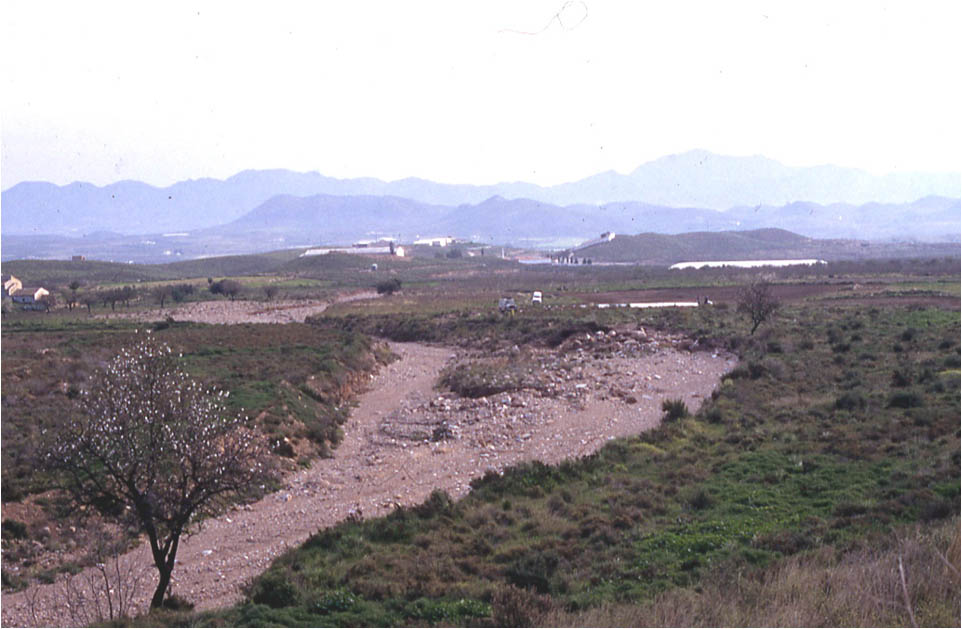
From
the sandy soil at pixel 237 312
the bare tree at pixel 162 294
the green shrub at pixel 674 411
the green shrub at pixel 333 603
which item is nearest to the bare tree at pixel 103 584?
the green shrub at pixel 333 603

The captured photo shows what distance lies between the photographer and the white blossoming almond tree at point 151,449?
1012cm

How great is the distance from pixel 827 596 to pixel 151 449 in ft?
30.2

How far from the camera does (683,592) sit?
27.7 feet

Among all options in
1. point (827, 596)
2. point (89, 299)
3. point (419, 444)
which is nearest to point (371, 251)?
point (89, 299)

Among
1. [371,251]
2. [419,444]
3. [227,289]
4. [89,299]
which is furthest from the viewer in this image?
[371,251]

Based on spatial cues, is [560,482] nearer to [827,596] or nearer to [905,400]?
[827,596]

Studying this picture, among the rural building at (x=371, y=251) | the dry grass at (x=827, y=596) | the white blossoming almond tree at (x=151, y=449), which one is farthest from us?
the rural building at (x=371, y=251)

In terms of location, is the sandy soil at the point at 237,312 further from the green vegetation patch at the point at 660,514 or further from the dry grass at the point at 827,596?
the dry grass at the point at 827,596

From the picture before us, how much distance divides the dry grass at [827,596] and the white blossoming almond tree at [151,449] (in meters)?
5.72

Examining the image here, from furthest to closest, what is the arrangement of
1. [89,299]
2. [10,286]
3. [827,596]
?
[10,286] < [89,299] < [827,596]

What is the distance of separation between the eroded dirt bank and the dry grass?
23.9ft

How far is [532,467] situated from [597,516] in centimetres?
416

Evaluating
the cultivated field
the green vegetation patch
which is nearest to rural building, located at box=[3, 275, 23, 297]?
the cultivated field

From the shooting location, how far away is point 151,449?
1025 cm
